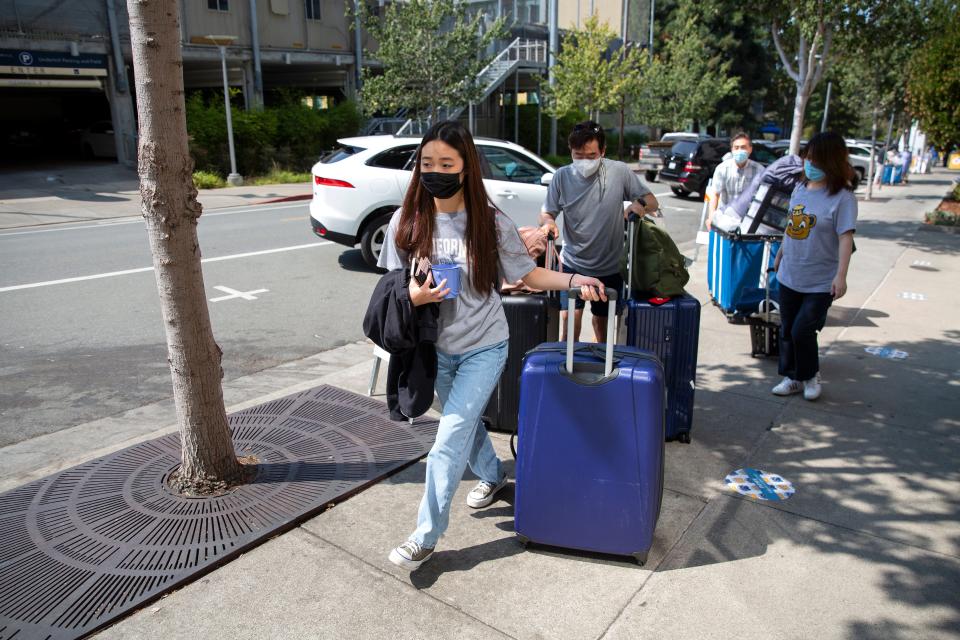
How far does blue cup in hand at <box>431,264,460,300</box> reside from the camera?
285 cm

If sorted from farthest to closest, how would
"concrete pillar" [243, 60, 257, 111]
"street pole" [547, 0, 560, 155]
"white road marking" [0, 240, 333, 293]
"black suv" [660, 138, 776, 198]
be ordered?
"street pole" [547, 0, 560, 155], "concrete pillar" [243, 60, 257, 111], "black suv" [660, 138, 776, 198], "white road marking" [0, 240, 333, 293]

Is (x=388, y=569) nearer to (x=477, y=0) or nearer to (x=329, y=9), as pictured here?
(x=329, y=9)

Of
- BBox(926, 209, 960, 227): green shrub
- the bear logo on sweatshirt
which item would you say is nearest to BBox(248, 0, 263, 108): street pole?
BBox(926, 209, 960, 227): green shrub

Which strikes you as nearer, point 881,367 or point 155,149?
point 155,149

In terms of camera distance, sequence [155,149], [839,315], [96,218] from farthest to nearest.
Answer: [96,218]
[839,315]
[155,149]

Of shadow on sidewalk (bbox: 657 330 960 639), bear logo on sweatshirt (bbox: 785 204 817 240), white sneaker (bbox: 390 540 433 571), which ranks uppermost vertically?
bear logo on sweatshirt (bbox: 785 204 817 240)

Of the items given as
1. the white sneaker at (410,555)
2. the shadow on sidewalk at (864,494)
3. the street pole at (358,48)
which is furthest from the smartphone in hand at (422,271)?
the street pole at (358,48)

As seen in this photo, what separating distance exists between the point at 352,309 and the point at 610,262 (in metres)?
3.59

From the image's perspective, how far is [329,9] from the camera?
27.3 m

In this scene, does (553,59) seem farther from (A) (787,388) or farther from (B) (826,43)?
(A) (787,388)

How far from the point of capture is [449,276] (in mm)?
2852

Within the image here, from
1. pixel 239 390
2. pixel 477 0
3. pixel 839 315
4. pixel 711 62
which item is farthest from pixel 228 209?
pixel 711 62

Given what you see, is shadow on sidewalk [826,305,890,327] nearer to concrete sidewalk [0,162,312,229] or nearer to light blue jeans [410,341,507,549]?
light blue jeans [410,341,507,549]

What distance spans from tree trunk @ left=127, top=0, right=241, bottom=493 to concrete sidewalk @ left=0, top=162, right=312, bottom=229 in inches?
490
